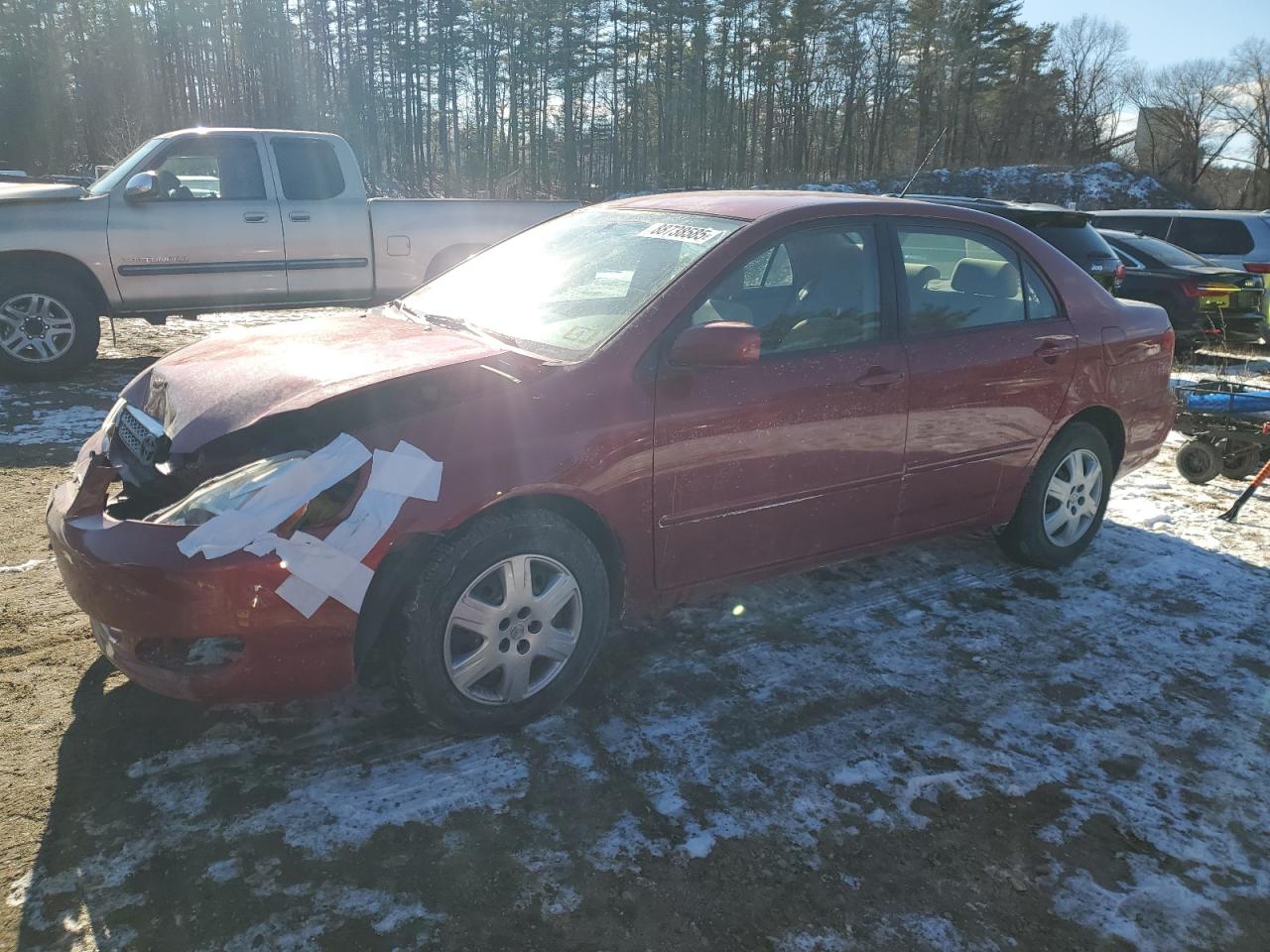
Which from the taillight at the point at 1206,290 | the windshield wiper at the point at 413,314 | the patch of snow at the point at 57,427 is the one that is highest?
the windshield wiper at the point at 413,314

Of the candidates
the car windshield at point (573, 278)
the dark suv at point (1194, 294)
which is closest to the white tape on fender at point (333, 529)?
the car windshield at point (573, 278)

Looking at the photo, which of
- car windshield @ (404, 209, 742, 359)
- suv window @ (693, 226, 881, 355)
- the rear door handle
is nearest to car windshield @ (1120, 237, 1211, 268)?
the rear door handle

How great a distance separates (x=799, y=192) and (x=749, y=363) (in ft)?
4.25

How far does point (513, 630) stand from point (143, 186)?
6.52 m

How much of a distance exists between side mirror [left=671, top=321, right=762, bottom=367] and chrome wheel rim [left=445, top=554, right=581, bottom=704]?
2.67 ft

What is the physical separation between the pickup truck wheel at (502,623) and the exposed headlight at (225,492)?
0.50 meters

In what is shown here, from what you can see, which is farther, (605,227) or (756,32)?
(756,32)

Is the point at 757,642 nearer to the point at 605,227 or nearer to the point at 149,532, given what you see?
the point at 605,227

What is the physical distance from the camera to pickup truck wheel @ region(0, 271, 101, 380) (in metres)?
7.34

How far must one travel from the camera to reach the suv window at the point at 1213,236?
43.4 ft

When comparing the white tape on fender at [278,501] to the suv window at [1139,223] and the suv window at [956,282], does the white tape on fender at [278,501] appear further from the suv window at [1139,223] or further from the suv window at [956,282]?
the suv window at [1139,223]

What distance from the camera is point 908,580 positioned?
4387 mm

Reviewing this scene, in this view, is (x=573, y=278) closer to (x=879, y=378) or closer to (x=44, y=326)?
(x=879, y=378)

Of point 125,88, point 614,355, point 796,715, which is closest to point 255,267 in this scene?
point 614,355
